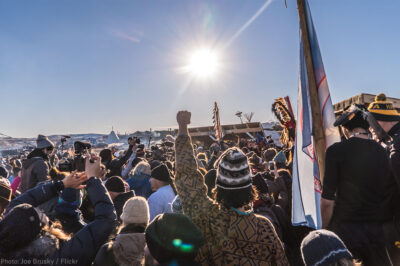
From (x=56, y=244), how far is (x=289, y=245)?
326cm

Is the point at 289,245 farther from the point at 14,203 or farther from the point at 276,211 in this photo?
the point at 14,203

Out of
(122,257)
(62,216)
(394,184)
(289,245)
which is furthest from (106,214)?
(289,245)

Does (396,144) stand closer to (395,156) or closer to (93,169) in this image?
(395,156)

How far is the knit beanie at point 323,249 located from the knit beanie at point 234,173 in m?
0.58

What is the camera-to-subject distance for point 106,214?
77.9 inches

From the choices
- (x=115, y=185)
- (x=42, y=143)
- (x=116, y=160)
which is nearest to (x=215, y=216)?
(x=115, y=185)

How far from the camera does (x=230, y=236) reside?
4.85 feet

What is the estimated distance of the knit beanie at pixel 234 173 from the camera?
5.09 feet

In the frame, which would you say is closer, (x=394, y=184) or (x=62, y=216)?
(x=394, y=184)

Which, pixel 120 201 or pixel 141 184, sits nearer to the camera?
pixel 120 201

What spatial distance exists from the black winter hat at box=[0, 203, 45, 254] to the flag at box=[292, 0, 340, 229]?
276cm

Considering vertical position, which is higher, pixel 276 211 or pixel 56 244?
pixel 56 244

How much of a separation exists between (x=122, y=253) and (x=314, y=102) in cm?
262

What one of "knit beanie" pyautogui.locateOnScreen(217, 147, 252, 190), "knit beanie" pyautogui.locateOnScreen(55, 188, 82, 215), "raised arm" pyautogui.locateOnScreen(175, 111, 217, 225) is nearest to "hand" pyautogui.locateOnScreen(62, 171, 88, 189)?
"knit beanie" pyautogui.locateOnScreen(55, 188, 82, 215)
